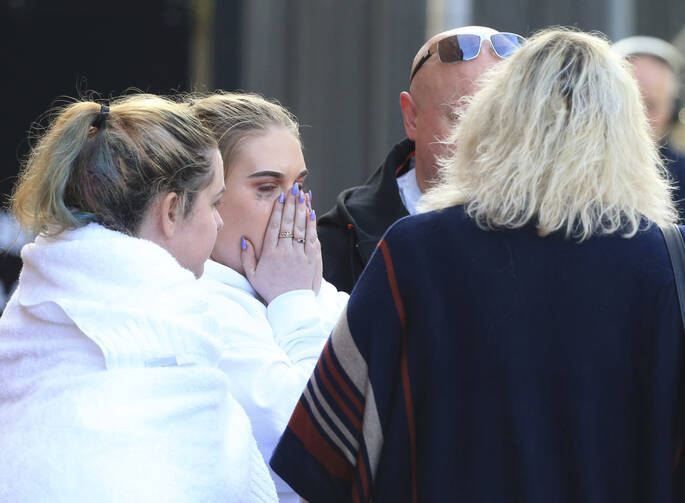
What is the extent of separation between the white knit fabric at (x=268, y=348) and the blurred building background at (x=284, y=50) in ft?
10.6

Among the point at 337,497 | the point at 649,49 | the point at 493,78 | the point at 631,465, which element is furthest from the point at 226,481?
the point at 649,49

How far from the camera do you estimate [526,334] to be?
1886 millimetres

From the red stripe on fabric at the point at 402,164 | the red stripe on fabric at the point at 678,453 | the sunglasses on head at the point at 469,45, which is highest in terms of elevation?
the sunglasses on head at the point at 469,45

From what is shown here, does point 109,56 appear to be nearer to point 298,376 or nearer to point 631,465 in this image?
point 298,376

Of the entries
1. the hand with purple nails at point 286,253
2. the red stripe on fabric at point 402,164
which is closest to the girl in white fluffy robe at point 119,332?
the hand with purple nails at point 286,253

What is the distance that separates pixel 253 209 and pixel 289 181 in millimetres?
129

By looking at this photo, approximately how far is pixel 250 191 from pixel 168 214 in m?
0.48

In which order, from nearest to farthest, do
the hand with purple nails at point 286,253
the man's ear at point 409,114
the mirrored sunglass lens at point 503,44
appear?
the hand with purple nails at point 286,253
the mirrored sunglass lens at point 503,44
the man's ear at point 409,114

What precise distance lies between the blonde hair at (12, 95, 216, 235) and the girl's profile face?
39cm

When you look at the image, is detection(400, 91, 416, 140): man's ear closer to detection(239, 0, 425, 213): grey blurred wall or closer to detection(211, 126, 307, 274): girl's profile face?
detection(211, 126, 307, 274): girl's profile face

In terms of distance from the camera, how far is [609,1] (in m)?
5.50

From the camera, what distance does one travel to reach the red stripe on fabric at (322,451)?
200 centimetres

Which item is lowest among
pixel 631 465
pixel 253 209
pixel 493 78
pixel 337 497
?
pixel 337 497

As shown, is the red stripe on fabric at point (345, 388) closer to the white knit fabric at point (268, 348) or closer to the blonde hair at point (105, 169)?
the white knit fabric at point (268, 348)
